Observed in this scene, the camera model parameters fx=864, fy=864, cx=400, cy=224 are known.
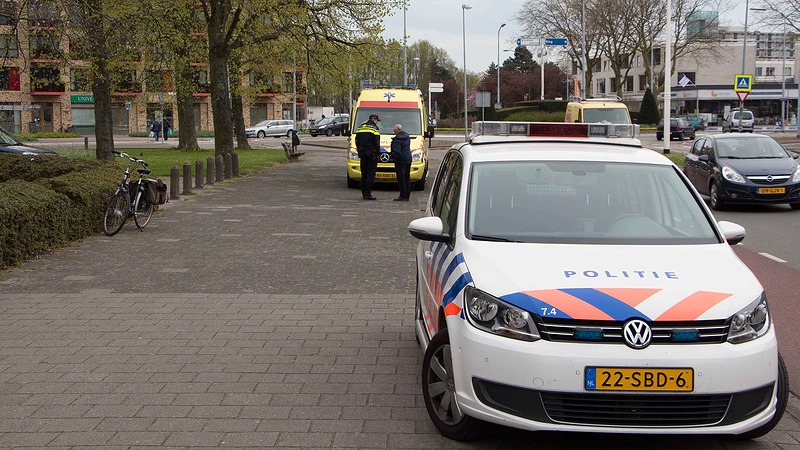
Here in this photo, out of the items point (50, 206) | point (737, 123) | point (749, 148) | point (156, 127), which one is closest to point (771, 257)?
point (749, 148)

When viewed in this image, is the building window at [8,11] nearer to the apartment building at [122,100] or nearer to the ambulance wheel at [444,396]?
the apartment building at [122,100]

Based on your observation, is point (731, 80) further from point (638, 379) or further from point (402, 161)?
point (638, 379)

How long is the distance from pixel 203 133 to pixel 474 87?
47233 mm

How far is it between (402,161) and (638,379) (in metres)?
14.8

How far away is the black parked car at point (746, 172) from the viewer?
1641 centimetres

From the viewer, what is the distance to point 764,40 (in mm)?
104312

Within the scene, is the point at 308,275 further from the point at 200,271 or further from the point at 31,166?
the point at 31,166

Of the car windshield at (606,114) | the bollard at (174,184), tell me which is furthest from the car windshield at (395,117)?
the car windshield at (606,114)

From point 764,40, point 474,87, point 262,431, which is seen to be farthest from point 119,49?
point 764,40

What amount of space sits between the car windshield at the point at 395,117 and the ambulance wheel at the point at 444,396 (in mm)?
17384

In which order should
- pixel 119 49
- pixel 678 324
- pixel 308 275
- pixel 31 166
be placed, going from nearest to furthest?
pixel 678 324
pixel 308 275
pixel 31 166
pixel 119 49

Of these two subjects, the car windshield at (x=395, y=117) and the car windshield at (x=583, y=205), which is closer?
the car windshield at (x=583, y=205)

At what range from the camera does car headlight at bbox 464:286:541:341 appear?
13.7 feet

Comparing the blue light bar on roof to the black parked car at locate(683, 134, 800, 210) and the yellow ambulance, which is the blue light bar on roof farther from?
the yellow ambulance
